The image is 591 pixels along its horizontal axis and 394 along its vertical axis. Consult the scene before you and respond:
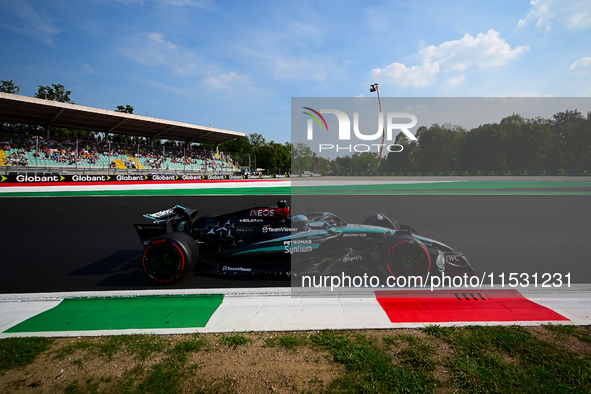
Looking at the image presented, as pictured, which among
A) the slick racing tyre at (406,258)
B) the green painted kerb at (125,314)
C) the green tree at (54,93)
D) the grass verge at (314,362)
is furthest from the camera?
the green tree at (54,93)

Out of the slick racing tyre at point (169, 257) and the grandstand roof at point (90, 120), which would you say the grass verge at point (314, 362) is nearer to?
the slick racing tyre at point (169, 257)

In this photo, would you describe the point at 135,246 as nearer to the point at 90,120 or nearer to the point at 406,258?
the point at 406,258

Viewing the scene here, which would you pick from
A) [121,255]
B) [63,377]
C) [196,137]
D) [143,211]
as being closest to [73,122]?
[196,137]

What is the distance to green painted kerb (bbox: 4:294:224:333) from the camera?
9.62 feet

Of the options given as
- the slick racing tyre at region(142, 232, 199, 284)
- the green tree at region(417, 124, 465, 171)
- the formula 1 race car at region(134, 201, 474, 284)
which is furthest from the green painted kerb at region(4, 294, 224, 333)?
the green tree at region(417, 124, 465, 171)

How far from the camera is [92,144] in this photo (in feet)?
90.7

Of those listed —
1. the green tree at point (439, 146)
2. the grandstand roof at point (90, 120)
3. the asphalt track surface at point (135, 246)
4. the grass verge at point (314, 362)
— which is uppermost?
the grandstand roof at point (90, 120)

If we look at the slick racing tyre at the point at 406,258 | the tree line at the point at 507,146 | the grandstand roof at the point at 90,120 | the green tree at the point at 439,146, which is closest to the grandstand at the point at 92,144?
the grandstand roof at the point at 90,120

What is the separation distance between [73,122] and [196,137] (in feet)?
39.6

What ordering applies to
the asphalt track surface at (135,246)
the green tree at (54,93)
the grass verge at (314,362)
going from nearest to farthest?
the grass verge at (314,362) → the asphalt track surface at (135,246) → the green tree at (54,93)

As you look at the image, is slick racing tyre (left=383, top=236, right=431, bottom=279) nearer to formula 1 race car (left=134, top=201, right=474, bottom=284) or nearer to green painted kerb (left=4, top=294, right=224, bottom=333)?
formula 1 race car (left=134, top=201, right=474, bottom=284)

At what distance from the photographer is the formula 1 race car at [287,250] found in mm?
3902

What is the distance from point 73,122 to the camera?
26.0 meters

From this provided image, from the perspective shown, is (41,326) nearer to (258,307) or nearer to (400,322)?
(258,307)
